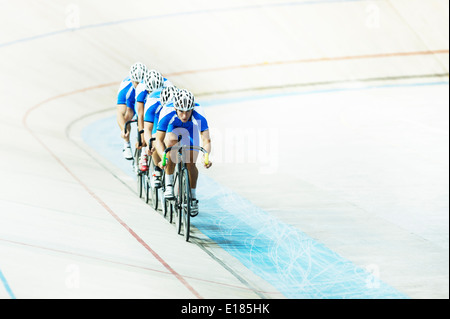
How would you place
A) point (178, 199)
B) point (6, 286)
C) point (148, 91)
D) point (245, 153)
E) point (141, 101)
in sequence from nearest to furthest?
point (6, 286) < point (178, 199) < point (148, 91) < point (141, 101) < point (245, 153)

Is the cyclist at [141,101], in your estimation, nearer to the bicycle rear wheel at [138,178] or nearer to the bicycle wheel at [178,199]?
the bicycle rear wheel at [138,178]

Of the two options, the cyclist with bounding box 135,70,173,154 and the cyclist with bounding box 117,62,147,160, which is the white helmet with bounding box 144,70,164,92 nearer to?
the cyclist with bounding box 135,70,173,154

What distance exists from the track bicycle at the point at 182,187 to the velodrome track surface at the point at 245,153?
17cm

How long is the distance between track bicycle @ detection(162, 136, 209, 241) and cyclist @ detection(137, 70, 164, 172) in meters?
0.78

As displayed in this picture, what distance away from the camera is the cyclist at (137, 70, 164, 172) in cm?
702

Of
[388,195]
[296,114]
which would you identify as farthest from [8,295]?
[296,114]

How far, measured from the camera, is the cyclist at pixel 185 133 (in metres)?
5.94

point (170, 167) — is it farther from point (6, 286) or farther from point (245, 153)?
point (245, 153)

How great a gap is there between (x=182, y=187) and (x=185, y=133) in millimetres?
447

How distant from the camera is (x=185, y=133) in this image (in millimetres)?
6152

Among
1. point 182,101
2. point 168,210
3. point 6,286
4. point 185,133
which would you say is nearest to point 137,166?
point 168,210

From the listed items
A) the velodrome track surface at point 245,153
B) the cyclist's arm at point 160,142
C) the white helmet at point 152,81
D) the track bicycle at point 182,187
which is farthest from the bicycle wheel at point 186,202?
the white helmet at point 152,81

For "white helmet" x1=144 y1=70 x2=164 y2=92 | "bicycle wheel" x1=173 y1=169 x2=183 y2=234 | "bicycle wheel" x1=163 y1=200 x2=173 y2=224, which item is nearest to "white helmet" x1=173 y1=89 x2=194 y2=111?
"bicycle wheel" x1=173 y1=169 x2=183 y2=234

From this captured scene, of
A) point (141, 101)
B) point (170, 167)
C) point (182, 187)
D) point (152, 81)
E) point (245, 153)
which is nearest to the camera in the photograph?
point (182, 187)
